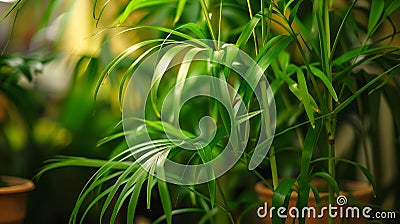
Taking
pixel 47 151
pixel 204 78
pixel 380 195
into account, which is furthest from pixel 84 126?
pixel 380 195

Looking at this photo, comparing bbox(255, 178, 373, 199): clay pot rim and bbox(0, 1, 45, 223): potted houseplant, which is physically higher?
bbox(0, 1, 45, 223): potted houseplant

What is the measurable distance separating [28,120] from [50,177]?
0.14 metres

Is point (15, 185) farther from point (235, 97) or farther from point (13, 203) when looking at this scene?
point (235, 97)

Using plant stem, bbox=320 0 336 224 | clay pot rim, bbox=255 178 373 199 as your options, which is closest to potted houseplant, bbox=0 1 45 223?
clay pot rim, bbox=255 178 373 199

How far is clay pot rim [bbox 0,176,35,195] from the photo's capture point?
1.04 m

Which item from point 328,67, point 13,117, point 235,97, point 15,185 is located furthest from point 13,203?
point 328,67

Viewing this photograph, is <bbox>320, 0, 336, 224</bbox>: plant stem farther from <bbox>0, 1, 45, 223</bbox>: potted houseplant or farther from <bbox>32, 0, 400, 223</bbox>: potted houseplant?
<bbox>0, 1, 45, 223</bbox>: potted houseplant

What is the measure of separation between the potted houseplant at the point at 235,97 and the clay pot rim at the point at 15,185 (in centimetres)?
15

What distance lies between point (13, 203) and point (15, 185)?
0.27 ft

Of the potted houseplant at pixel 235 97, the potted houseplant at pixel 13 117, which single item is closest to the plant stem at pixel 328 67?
the potted houseplant at pixel 235 97

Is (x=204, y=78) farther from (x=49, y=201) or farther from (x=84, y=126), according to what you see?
(x=49, y=201)

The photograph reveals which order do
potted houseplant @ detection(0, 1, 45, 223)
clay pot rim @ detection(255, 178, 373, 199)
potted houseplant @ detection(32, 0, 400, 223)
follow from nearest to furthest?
potted houseplant @ detection(32, 0, 400, 223) → clay pot rim @ detection(255, 178, 373, 199) → potted houseplant @ detection(0, 1, 45, 223)

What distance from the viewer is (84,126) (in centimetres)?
124

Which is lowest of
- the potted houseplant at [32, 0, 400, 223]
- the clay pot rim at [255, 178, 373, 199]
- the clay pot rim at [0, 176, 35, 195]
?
the clay pot rim at [255, 178, 373, 199]
